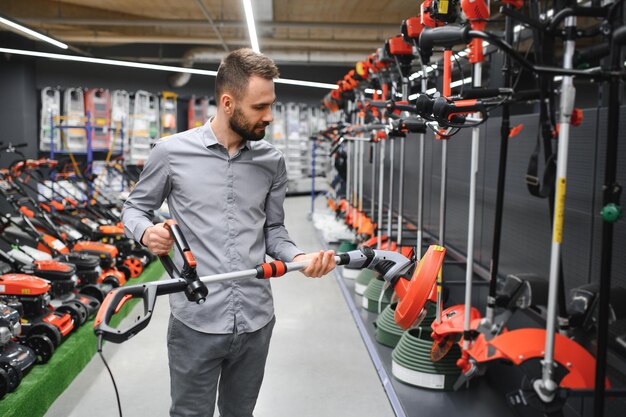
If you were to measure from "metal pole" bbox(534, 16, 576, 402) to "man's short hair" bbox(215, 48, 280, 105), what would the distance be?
2.88ft

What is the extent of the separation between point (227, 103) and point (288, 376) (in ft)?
8.17

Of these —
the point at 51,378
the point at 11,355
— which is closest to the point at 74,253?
the point at 51,378

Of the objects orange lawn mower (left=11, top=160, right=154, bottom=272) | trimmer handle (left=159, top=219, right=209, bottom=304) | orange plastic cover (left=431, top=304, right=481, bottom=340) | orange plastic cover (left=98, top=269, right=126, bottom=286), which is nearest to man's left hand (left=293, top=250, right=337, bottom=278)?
trimmer handle (left=159, top=219, right=209, bottom=304)

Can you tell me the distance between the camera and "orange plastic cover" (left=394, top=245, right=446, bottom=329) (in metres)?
1.77

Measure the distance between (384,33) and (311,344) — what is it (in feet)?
23.5

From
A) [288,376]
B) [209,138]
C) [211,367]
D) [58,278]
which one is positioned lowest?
[288,376]

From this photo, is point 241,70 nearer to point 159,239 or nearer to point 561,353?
point 159,239

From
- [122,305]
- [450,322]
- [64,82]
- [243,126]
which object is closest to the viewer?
[122,305]

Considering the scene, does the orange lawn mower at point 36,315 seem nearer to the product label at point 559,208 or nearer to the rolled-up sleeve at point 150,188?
the rolled-up sleeve at point 150,188

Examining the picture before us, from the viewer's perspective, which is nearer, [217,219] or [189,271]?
[189,271]

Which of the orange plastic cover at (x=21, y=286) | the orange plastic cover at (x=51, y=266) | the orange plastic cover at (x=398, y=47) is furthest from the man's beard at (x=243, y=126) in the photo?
the orange plastic cover at (x=51, y=266)

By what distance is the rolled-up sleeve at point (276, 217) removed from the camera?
2.10 m

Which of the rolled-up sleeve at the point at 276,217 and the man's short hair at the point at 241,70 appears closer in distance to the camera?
the man's short hair at the point at 241,70

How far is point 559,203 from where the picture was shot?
182 centimetres
